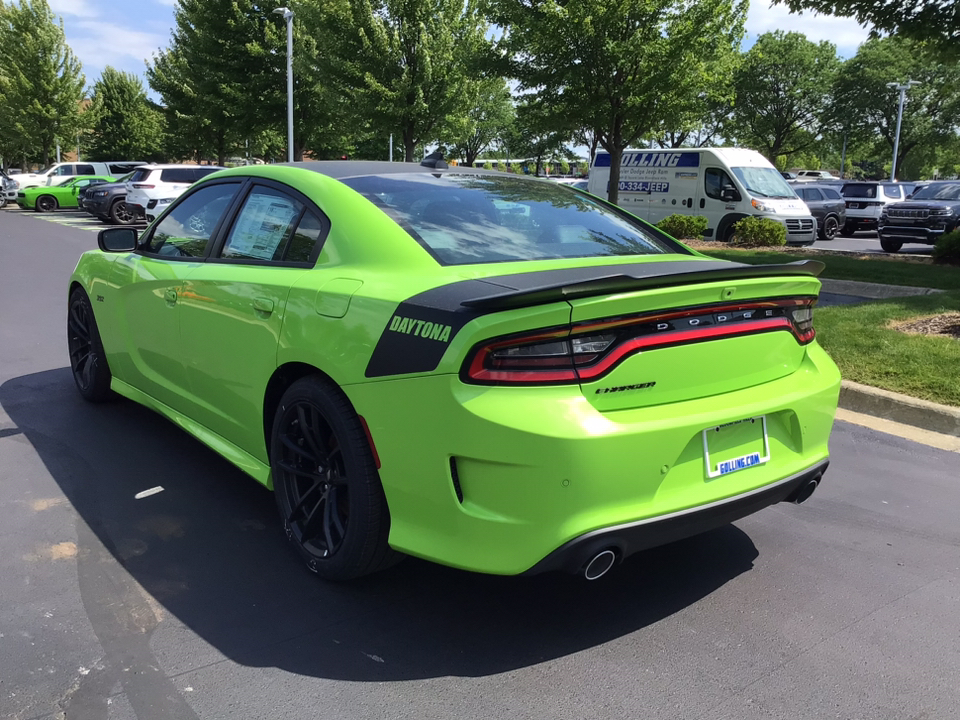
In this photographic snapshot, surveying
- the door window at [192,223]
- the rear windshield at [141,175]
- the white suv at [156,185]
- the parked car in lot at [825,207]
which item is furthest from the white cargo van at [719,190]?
the door window at [192,223]

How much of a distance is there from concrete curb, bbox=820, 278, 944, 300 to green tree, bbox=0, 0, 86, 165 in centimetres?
4125

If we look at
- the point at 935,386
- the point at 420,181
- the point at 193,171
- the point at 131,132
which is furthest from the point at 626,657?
the point at 131,132

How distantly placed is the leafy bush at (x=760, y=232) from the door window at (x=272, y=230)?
48.6 feet

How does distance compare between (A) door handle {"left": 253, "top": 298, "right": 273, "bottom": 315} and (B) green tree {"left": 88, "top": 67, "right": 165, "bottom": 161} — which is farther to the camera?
(B) green tree {"left": 88, "top": 67, "right": 165, "bottom": 161}

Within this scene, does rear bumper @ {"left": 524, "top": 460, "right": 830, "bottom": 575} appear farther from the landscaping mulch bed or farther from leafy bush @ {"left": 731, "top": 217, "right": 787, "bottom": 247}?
leafy bush @ {"left": 731, "top": 217, "right": 787, "bottom": 247}

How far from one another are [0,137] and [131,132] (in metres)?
7.65

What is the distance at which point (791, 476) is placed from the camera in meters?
2.97

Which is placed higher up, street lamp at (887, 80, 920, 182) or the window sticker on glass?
street lamp at (887, 80, 920, 182)

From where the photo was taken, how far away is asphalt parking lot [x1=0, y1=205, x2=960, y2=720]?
8.26 ft

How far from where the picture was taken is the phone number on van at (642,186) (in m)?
20.1

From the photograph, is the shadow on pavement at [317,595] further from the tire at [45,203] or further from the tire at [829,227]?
the tire at [45,203]

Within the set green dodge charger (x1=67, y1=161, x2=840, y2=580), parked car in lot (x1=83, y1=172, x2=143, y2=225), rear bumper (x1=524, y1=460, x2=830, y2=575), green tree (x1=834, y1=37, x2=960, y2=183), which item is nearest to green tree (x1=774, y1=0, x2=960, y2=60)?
green dodge charger (x1=67, y1=161, x2=840, y2=580)

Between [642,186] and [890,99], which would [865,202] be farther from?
[890,99]

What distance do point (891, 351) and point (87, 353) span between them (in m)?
6.04
